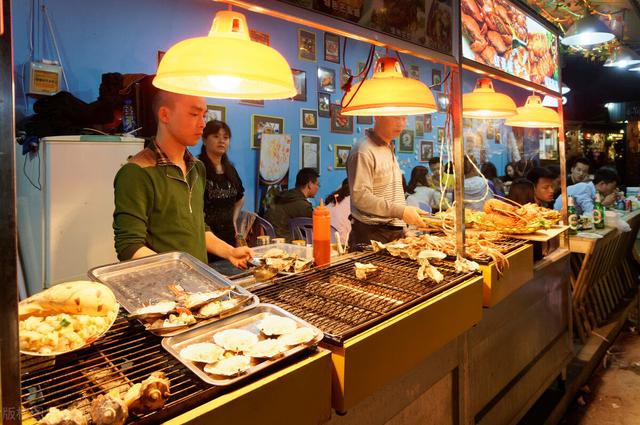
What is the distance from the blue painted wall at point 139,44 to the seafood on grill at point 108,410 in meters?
2.99

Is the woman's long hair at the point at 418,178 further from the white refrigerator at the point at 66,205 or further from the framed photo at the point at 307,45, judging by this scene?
the white refrigerator at the point at 66,205

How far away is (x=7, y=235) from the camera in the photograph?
912 mm

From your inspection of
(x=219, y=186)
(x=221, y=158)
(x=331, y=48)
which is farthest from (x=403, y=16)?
(x=331, y=48)

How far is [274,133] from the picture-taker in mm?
5789

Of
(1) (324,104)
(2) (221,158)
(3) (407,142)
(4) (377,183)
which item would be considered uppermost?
(1) (324,104)

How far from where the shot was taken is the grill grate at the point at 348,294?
1646mm

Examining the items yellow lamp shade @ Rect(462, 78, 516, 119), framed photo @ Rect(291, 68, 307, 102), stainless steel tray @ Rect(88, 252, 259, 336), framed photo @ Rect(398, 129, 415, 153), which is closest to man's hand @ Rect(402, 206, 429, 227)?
yellow lamp shade @ Rect(462, 78, 516, 119)

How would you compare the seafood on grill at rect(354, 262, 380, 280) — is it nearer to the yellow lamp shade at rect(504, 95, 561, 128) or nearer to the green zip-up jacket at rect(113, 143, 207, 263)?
the green zip-up jacket at rect(113, 143, 207, 263)

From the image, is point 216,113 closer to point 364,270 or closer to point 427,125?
point 364,270

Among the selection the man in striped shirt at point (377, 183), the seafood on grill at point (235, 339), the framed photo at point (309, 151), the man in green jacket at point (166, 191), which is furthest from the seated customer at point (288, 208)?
the seafood on grill at point (235, 339)

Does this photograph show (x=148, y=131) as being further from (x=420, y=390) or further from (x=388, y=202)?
(x=420, y=390)

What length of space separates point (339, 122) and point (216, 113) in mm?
2028

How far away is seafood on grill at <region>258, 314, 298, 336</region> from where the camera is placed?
146cm

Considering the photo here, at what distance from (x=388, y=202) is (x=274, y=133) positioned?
2.57m
